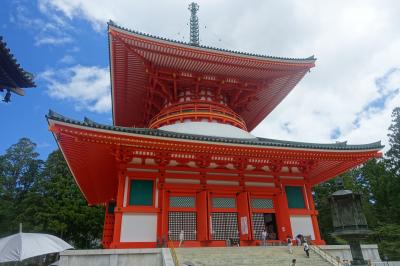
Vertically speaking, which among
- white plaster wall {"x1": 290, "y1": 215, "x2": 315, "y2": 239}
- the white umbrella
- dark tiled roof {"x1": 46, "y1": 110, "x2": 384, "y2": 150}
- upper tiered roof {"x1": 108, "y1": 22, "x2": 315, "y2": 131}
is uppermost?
upper tiered roof {"x1": 108, "y1": 22, "x2": 315, "y2": 131}

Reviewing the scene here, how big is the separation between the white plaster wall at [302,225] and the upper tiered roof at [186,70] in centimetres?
824

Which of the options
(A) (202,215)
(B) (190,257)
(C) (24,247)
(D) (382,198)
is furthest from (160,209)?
(D) (382,198)

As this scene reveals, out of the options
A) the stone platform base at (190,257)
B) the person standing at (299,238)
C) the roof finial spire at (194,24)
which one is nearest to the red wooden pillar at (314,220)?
the person standing at (299,238)

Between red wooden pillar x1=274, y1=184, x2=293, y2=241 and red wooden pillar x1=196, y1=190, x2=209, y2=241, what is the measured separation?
3881mm

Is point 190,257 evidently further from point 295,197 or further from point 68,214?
point 68,214

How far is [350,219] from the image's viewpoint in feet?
25.5

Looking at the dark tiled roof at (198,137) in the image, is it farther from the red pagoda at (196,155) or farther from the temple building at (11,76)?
the temple building at (11,76)

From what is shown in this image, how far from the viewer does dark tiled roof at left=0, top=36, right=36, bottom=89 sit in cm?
859

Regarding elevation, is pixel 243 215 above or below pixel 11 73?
below

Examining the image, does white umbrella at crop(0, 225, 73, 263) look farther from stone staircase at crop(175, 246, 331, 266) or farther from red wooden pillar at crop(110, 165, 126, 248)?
stone staircase at crop(175, 246, 331, 266)

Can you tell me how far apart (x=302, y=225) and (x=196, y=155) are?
21.3 ft

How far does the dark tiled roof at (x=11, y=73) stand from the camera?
8.59 m

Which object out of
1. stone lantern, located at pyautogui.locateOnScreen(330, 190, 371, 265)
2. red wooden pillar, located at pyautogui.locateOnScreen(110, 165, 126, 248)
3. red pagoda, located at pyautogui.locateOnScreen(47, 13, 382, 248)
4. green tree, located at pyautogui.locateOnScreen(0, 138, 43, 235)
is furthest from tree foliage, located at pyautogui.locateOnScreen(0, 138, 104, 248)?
stone lantern, located at pyautogui.locateOnScreen(330, 190, 371, 265)

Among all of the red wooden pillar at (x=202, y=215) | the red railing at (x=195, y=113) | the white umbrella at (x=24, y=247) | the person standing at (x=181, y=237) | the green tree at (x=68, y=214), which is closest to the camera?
the white umbrella at (x=24, y=247)
